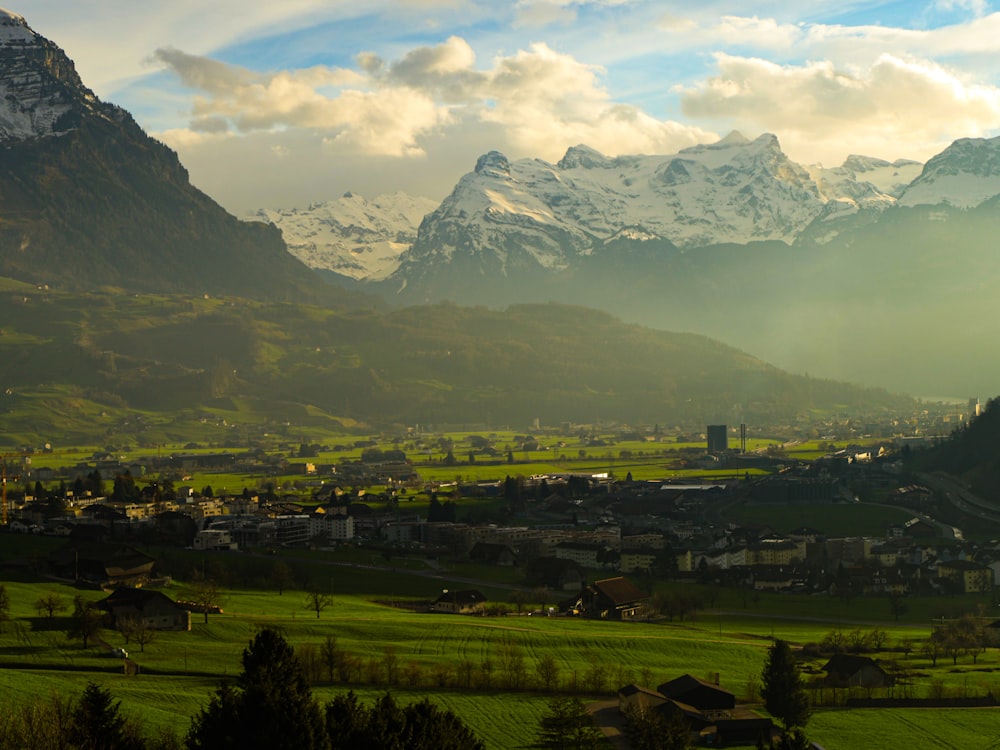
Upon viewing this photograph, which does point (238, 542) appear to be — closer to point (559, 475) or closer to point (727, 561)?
point (727, 561)

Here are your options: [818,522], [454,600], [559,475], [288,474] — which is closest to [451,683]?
[454,600]

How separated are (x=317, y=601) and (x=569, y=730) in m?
27.9

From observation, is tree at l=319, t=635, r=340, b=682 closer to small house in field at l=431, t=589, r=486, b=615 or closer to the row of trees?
the row of trees

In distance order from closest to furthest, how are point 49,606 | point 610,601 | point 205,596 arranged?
1. point 49,606
2. point 205,596
3. point 610,601

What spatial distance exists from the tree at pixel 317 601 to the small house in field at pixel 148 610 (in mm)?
7178

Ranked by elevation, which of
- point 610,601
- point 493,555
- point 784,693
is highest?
point 493,555

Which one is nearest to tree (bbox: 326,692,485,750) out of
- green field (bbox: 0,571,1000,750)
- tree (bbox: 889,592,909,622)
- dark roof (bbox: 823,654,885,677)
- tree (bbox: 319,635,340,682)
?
green field (bbox: 0,571,1000,750)

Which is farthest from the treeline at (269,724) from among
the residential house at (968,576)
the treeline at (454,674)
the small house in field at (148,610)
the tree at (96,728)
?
the residential house at (968,576)

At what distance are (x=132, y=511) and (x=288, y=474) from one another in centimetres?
5189

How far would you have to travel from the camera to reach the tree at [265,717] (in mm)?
38875

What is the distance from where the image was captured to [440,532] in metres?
113

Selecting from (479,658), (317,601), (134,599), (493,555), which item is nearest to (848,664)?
(479,658)

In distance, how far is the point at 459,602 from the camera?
79.3 meters

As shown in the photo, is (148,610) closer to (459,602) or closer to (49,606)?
(49,606)
